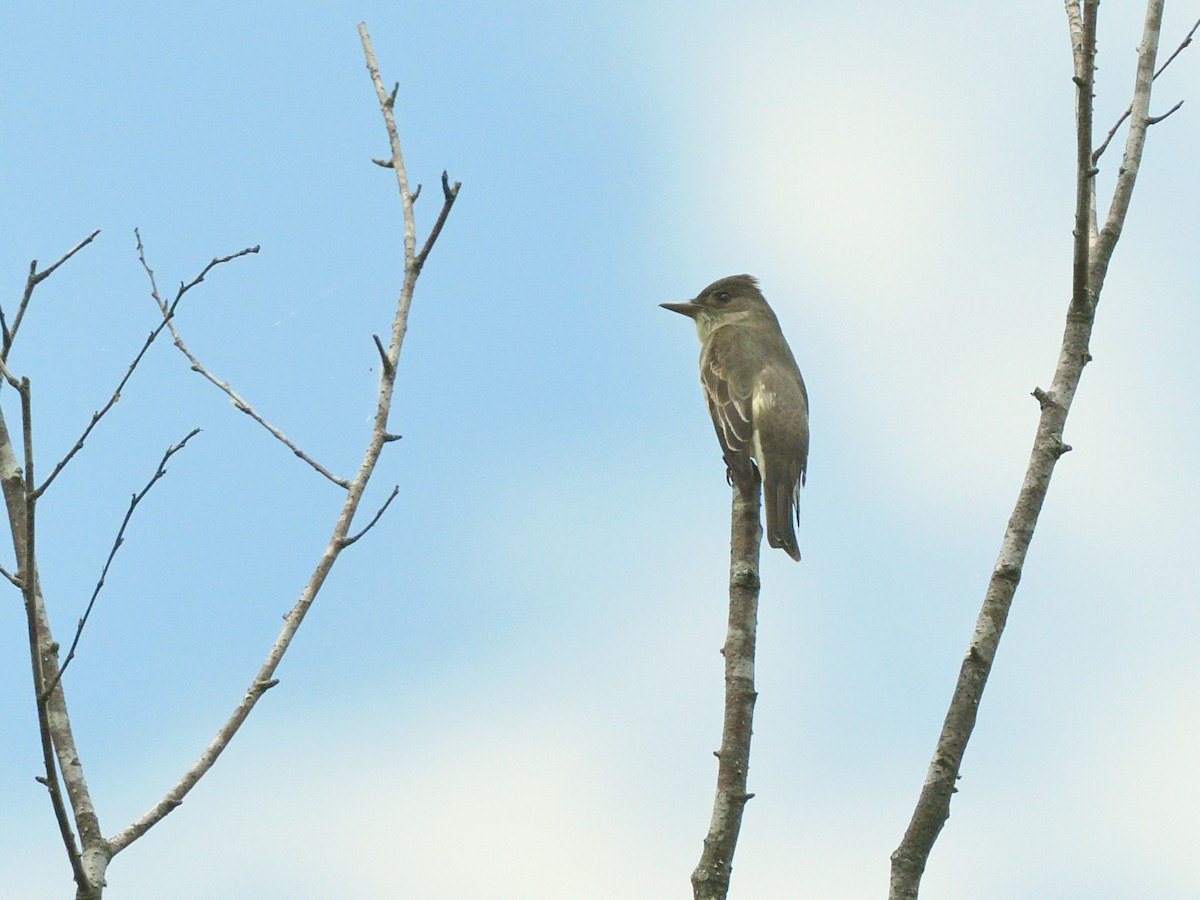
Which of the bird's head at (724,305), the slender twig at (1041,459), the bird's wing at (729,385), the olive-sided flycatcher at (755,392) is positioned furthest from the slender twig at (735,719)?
the bird's head at (724,305)

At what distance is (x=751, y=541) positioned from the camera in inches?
215

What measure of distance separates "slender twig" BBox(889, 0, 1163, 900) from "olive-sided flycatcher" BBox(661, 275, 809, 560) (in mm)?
2477

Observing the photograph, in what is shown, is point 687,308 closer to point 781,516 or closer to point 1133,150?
point 781,516

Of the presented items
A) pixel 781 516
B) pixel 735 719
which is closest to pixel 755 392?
pixel 781 516

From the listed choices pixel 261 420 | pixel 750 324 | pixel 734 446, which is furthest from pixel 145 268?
pixel 750 324

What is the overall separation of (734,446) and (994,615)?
153 inches

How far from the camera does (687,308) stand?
1046cm

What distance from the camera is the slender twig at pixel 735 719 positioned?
14.8 ft

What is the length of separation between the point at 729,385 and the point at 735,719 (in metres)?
4.54

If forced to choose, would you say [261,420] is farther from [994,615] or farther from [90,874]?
[994,615]

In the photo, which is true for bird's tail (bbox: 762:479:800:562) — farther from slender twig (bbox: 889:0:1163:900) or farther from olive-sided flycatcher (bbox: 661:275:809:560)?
slender twig (bbox: 889:0:1163:900)

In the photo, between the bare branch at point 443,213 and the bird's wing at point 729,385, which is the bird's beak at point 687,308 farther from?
the bare branch at point 443,213

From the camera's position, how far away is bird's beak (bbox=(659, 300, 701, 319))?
1045 cm

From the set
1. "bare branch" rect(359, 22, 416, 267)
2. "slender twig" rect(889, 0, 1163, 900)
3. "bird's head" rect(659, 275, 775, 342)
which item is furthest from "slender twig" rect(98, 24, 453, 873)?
"bird's head" rect(659, 275, 775, 342)
